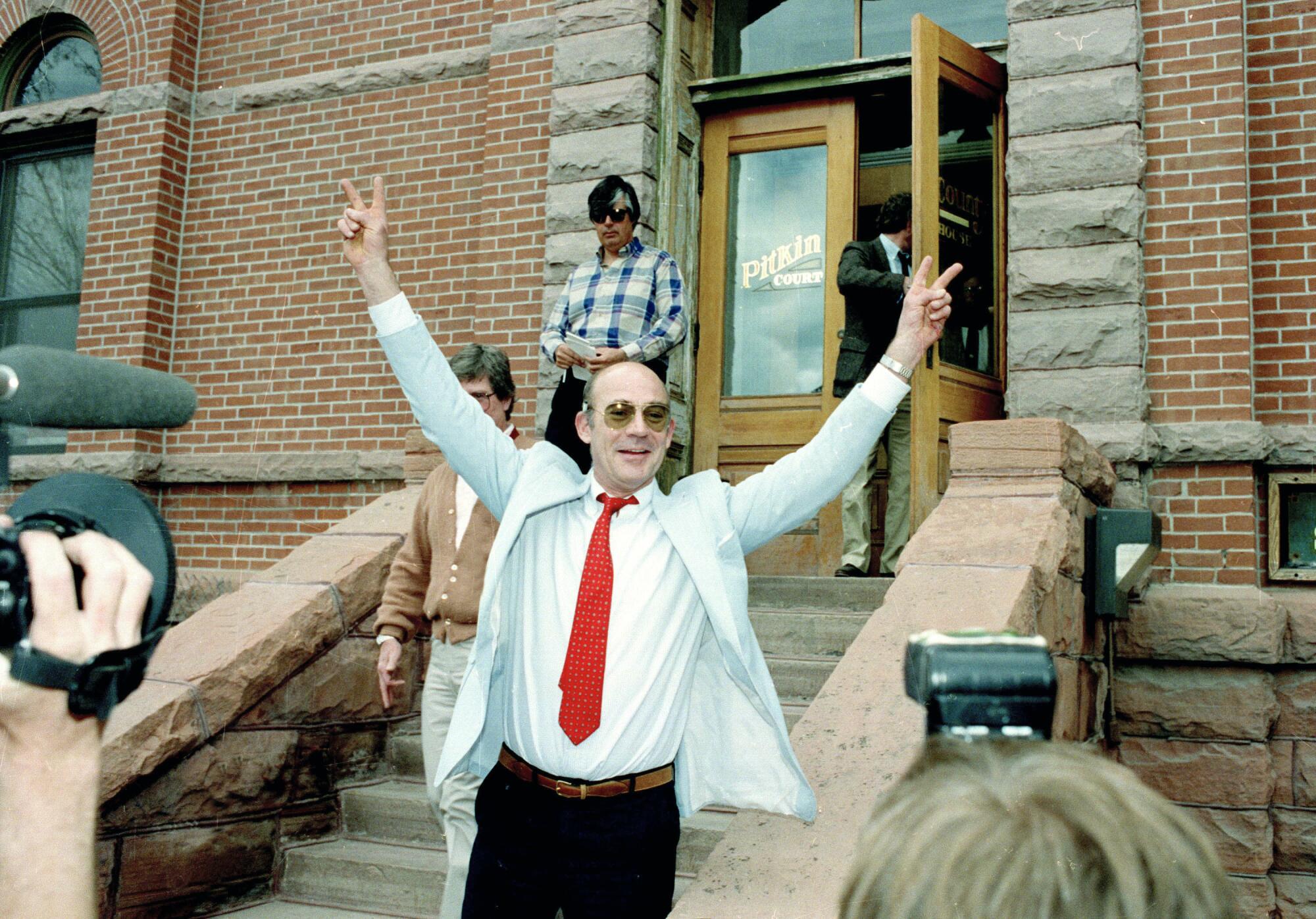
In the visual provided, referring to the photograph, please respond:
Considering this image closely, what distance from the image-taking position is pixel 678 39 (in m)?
7.39

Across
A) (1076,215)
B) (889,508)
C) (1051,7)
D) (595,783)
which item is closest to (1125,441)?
(1076,215)

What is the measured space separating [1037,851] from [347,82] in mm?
8506

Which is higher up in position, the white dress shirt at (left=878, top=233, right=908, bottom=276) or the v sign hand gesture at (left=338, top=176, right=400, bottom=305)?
the white dress shirt at (left=878, top=233, right=908, bottom=276)

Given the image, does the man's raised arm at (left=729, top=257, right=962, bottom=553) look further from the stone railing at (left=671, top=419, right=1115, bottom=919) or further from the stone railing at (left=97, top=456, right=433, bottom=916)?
the stone railing at (left=97, top=456, right=433, bottom=916)

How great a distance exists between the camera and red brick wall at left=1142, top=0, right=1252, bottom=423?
5.90 meters

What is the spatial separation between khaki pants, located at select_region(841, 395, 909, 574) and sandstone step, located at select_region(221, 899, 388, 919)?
10.3ft

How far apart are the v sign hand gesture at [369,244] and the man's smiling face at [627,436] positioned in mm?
614

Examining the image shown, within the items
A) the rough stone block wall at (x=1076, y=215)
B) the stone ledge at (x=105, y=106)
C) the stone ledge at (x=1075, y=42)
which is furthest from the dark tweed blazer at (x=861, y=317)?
the stone ledge at (x=105, y=106)

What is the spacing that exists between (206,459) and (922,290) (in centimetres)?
653

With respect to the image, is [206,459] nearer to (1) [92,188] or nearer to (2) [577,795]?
(1) [92,188]

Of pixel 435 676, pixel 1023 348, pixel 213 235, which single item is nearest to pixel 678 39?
pixel 1023 348

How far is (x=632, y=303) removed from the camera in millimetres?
5660

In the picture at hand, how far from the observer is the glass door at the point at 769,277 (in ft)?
24.5

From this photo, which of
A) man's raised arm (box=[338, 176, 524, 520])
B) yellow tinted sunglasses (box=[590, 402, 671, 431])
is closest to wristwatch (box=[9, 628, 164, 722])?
man's raised arm (box=[338, 176, 524, 520])
